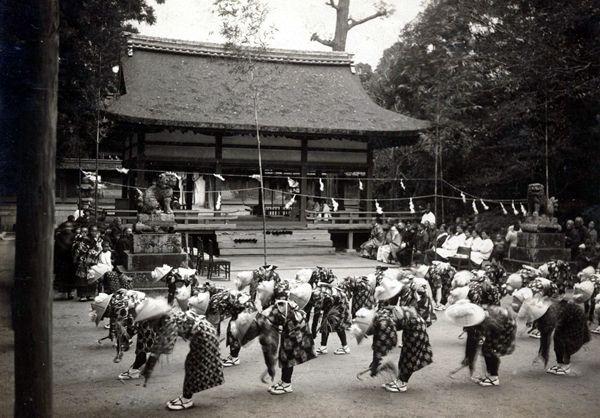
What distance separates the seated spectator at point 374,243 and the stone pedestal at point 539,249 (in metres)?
4.95

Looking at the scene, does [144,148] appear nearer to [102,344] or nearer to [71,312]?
[71,312]

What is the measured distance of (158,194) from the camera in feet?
32.8

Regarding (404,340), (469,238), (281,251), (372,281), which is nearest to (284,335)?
(404,340)

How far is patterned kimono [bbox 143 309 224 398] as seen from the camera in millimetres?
4980

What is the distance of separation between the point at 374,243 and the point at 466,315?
39.0 ft

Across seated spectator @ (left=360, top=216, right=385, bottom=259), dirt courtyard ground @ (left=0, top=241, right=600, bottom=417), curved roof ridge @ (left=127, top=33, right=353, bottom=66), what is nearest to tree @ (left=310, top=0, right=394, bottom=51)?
curved roof ridge @ (left=127, top=33, right=353, bottom=66)

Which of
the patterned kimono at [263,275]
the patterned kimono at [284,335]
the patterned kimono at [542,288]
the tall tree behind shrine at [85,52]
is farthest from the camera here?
the tall tree behind shrine at [85,52]

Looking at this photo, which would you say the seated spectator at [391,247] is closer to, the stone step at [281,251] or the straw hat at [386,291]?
the stone step at [281,251]

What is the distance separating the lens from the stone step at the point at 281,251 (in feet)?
57.1

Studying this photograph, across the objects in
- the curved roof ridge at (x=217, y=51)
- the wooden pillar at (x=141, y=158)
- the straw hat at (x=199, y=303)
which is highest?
the curved roof ridge at (x=217, y=51)

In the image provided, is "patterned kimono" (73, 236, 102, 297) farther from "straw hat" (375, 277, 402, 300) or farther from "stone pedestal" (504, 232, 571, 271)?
"stone pedestal" (504, 232, 571, 271)

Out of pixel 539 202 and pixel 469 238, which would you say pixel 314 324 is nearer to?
pixel 539 202

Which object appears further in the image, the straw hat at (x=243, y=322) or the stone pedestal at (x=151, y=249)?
the stone pedestal at (x=151, y=249)

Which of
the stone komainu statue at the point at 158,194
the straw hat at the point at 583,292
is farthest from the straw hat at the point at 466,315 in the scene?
the stone komainu statue at the point at 158,194
